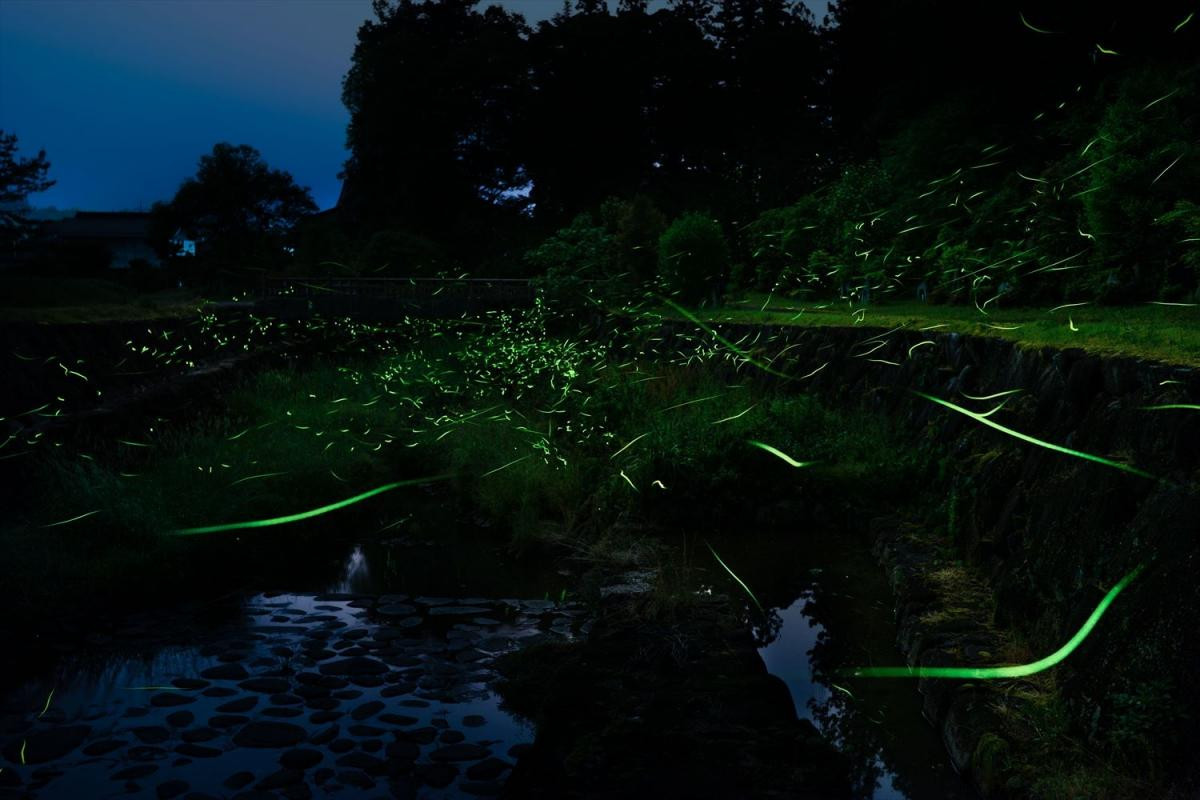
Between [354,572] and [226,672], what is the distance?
2739mm

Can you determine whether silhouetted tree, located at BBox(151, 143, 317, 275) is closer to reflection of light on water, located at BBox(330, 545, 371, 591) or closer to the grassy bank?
the grassy bank

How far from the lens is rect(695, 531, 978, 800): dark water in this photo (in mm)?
4852

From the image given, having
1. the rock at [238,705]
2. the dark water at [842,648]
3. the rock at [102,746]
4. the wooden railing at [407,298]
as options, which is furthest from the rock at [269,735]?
the wooden railing at [407,298]

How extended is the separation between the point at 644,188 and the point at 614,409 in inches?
978

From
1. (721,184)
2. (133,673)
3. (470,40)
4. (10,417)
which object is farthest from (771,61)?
(133,673)

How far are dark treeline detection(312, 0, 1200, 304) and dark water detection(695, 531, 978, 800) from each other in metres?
4.95

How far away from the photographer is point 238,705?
5332 millimetres

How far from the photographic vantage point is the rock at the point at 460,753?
4746 millimetres

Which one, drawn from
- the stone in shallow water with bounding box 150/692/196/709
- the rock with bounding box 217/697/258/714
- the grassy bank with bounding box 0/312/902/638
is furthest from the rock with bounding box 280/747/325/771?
the grassy bank with bounding box 0/312/902/638

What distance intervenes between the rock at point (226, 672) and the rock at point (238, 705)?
0.40m

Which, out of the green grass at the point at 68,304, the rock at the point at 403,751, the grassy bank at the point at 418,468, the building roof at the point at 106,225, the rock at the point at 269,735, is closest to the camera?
the rock at the point at 403,751

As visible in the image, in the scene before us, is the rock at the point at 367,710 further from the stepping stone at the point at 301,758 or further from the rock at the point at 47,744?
the rock at the point at 47,744

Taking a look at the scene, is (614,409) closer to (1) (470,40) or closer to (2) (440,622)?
(2) (440,622)

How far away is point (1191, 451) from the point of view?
4.41 meters
